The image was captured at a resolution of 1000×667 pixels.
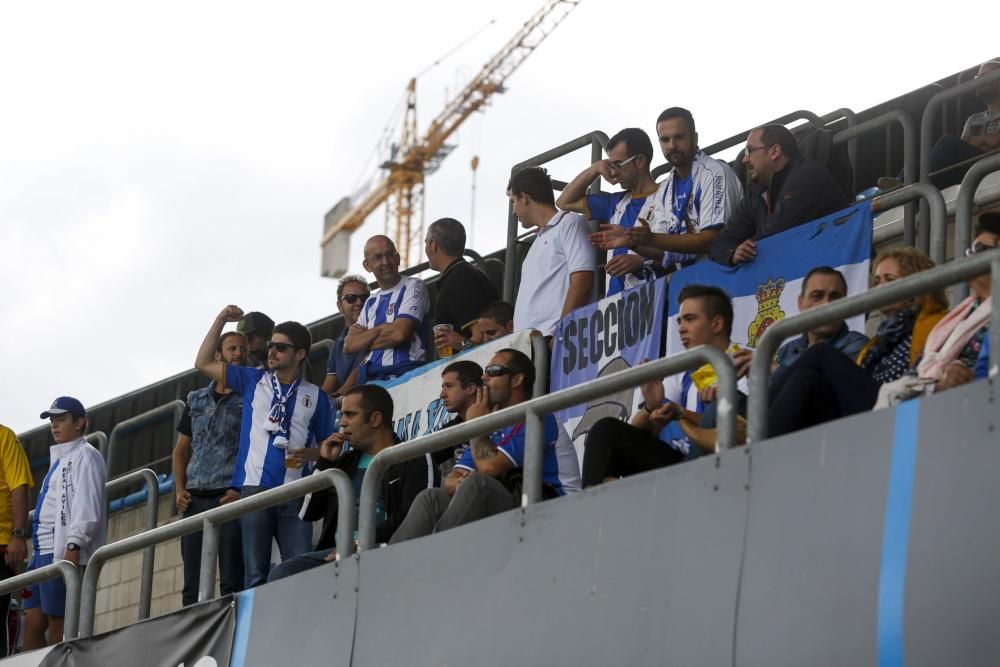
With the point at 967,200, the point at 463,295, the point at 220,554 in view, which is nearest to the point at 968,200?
the point at 967,200

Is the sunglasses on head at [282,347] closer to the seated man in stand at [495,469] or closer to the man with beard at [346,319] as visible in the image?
the man with beard at [346,319]

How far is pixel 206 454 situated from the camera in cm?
991

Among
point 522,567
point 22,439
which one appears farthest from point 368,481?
point 22,439

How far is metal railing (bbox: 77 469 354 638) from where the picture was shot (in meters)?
7.59

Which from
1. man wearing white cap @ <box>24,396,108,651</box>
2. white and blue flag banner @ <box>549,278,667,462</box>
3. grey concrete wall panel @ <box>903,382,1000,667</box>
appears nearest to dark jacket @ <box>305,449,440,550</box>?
white and blue flag banner @ <box>549,278,667,462</box>

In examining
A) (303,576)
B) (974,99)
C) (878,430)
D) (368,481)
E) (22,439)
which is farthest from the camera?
(22,439)

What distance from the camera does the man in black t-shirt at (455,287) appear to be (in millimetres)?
10031

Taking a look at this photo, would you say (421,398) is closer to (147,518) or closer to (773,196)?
(147,518)

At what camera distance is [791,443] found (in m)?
5.89

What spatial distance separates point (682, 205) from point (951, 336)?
3.36m

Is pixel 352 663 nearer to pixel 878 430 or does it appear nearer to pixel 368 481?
pixel 368 481

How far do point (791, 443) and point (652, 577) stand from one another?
77 centimetres

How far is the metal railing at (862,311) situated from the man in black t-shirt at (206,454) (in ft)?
13.4

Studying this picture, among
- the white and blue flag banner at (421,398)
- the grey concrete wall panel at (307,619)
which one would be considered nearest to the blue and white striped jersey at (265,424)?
the white and blue flag banner at (421,398)
